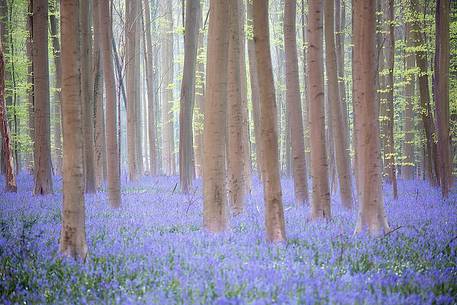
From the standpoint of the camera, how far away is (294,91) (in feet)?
43.9

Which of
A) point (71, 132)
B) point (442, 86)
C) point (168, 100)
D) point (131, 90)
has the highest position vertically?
point (168, 100)

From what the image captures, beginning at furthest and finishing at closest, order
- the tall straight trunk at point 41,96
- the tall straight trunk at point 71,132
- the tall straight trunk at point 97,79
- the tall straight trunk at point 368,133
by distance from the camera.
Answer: the tall straight trunk at point 97,79, the tall straight trunk at point 41,96, the tall straight trunk at point 368,133, the tall straight trunk at point 71,132

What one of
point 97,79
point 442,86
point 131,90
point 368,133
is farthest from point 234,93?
point 131,90

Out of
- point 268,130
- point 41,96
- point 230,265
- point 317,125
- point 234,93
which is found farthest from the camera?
point 41,96

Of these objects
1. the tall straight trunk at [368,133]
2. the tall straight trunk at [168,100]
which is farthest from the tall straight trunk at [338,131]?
the tall straight trunk at [168,100]

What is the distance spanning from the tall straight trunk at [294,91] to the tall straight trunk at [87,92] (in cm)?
670

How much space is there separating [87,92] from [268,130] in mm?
10053

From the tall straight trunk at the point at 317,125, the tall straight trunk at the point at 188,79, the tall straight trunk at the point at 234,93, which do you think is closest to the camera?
the tall straight trunk at the point at 234,93

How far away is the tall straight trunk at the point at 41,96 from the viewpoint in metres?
14.9

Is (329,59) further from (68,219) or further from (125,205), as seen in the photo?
(68,219)

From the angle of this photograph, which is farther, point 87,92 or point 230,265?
point 87,92

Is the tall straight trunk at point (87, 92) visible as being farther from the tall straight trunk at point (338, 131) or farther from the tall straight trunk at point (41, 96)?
the tall straight trunk at point (338, 131)

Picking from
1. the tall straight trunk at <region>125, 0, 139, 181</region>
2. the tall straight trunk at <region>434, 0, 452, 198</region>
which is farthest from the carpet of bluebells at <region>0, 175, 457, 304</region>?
the tall straight trunk at <region>125, 0, 139, 181</region>

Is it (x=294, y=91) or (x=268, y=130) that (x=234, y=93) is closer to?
(x=268, y=130)
